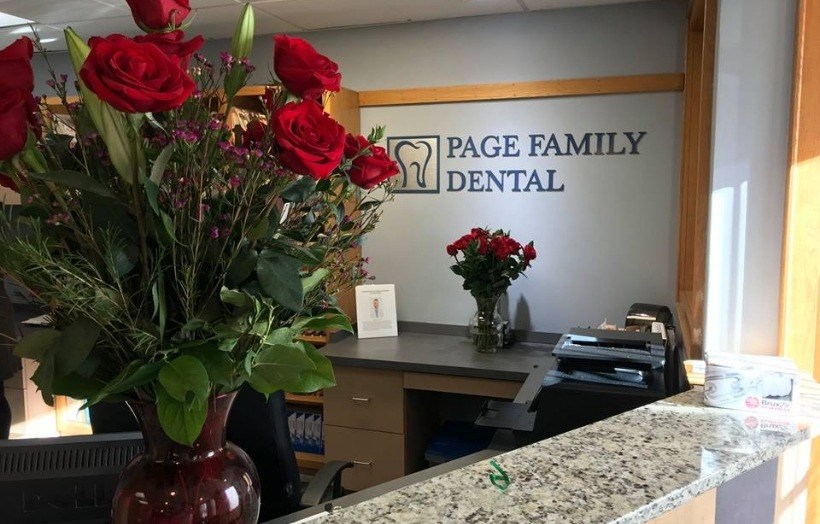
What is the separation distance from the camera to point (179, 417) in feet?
2.42

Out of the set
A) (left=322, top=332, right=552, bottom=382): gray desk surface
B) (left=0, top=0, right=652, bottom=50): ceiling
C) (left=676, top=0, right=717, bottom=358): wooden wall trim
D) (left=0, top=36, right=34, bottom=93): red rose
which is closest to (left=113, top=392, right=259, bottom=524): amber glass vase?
(left=0, top=36, right=34, bottom=93): red rose

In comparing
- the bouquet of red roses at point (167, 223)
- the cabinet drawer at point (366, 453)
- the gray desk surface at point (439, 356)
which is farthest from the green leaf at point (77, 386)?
Answer: the cabinet drawer at point (366, 453)

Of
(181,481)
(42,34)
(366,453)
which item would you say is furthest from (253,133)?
(42,34)

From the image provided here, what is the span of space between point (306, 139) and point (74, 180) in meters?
0.24

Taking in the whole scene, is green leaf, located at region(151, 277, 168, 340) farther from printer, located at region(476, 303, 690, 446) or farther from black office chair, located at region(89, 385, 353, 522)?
printer, located at region(476, 303, 690, 446)

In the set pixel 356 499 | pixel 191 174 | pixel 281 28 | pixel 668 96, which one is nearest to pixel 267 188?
pixel 191 174

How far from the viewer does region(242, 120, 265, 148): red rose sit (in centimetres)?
76

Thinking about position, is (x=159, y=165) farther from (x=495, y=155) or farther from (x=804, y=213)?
(x=495, y=155)

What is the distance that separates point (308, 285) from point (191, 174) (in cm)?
20

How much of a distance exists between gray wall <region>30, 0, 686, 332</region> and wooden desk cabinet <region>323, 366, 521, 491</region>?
618 millimetres

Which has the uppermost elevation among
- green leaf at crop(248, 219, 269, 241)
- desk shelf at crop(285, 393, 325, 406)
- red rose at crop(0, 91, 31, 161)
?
red rose at crop(0, 91, 31, 161)

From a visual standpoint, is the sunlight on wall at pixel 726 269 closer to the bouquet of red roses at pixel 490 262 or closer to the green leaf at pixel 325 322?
the green leaf at pixel 325 322

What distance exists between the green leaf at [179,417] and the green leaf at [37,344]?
0.13m

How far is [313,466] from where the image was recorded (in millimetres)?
3461
